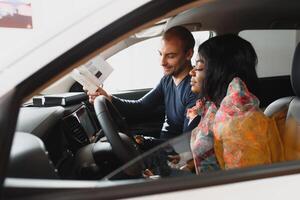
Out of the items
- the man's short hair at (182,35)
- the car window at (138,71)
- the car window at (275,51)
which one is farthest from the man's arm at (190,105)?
the car window at (275,51)

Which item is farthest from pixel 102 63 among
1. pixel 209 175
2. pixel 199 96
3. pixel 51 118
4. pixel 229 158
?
pixel 209 175

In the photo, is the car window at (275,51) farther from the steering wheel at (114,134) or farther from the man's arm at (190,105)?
the steering wheel at (114,134)

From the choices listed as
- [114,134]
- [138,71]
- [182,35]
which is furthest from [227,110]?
[138,71]

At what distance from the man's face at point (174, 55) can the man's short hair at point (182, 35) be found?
0.02 meters

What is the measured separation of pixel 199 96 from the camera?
6.01 feet

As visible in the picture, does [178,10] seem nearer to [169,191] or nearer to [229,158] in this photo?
[169,191]

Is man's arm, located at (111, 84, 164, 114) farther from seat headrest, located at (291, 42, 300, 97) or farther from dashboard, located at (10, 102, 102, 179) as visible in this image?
seat headrest, located at (291, 42, 300, 97)

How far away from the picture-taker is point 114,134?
163 centimetres


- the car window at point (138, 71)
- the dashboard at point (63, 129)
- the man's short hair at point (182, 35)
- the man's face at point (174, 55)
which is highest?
the man's short hair at point (182, 35)

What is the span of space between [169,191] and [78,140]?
3.57 ft

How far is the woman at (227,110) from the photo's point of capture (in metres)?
→ 1.35

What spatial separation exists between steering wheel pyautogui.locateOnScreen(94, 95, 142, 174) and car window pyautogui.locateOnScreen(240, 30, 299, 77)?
2.01 meters

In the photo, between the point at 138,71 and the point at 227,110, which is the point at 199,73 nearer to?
the point at 227,110

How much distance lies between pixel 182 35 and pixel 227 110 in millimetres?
806
